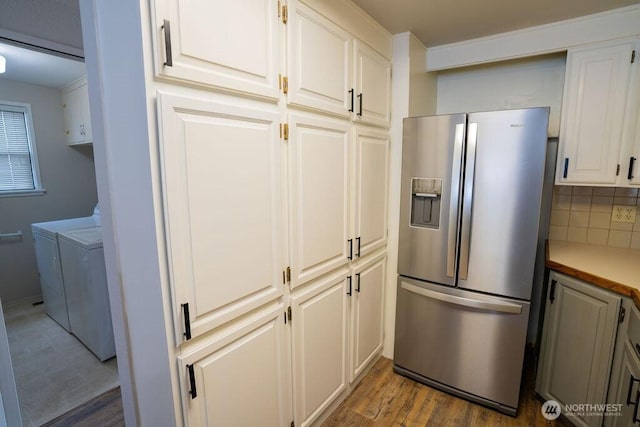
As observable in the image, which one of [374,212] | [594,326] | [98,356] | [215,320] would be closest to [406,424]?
[594,326]

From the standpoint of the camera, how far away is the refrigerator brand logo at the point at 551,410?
1812 millimetres

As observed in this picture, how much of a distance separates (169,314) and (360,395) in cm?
161

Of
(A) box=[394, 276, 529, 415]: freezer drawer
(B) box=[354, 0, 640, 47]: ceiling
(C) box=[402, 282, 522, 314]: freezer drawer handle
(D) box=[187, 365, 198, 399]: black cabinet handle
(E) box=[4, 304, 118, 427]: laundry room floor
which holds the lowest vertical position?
(E) box=[4, 304, 118, 427]: laundry room floor

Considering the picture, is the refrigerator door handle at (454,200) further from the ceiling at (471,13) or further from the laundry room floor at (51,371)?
the laundry room floor at (51,371)

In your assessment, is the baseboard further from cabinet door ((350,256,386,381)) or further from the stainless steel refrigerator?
the stainless steel refrigerator

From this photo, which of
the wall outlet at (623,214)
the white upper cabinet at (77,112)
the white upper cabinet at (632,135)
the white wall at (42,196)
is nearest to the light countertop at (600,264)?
the wall outlet at (623,214)

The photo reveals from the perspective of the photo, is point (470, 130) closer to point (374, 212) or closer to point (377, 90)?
point (377, 90)

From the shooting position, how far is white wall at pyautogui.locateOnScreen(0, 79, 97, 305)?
3.41 metres

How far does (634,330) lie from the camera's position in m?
1.34

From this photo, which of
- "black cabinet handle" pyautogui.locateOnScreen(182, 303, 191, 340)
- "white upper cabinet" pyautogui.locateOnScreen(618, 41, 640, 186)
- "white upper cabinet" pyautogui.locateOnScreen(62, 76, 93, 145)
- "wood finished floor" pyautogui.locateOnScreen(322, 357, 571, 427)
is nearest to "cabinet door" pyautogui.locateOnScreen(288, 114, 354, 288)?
"black cabinet handle" pyautogui.locateOnScreen(182, 303, 191, 340)

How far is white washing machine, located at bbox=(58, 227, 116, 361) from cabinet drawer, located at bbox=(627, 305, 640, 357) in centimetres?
310

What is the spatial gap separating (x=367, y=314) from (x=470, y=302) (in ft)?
2.17

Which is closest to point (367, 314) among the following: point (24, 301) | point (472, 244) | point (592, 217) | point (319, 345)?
point (319, 345)

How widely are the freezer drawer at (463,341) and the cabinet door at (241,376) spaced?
1.05 meters
